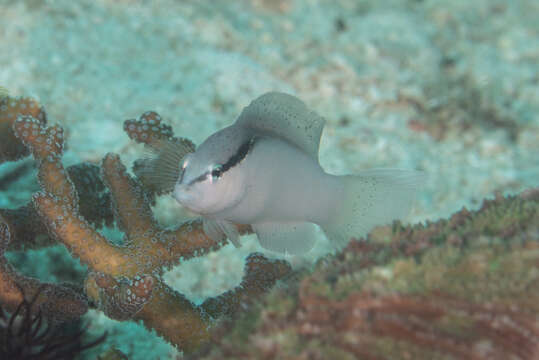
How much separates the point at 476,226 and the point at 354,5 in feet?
16.2

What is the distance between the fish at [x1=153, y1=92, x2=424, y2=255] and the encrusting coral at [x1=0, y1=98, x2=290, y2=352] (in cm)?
23

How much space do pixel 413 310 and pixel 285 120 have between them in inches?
48.6

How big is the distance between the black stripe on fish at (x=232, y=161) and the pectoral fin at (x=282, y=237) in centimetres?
46

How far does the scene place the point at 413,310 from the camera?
134 cm

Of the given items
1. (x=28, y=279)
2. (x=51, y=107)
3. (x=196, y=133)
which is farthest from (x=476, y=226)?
(x=51, y=107)

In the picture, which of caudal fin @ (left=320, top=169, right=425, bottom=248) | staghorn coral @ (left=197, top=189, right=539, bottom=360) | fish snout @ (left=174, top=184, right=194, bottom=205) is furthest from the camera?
caudal fin @ (left=320, top=169, right=425, bottom=248)

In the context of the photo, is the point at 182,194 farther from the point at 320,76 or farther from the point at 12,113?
the point at 320,76

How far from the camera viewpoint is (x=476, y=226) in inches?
65.1

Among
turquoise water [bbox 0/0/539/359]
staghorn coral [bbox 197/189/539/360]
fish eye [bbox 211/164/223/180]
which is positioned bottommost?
staghorn coral [bbox 197/189/539/360]

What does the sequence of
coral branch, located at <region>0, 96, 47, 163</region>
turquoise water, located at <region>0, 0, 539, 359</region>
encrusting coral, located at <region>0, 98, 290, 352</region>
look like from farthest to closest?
turquoise water, located at <region>0, 0, 539, 359</region>, coral branch, located at <region>0, 96, 47, 163</region>, encrusting coral, located at <region>0, 98, 290, 352</region>

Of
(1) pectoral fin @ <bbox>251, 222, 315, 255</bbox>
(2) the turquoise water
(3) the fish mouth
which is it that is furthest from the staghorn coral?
(2) the turquoise water

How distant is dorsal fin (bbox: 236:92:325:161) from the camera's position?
2264 mm

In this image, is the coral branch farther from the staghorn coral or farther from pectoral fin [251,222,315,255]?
the staghorn coral

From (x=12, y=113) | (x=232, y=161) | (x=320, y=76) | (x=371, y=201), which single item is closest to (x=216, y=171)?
(x=232, y=161)
